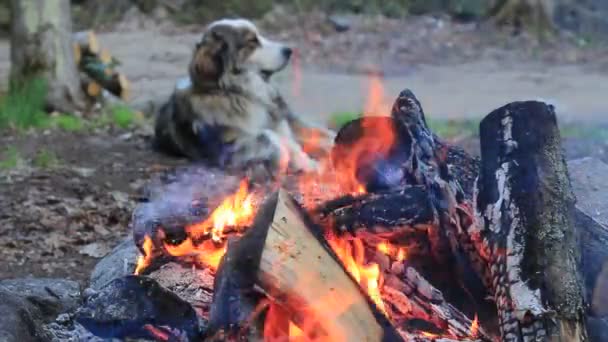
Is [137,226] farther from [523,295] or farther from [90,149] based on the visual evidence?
[90,149]

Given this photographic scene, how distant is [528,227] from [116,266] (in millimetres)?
1952

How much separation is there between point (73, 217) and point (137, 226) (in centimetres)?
276

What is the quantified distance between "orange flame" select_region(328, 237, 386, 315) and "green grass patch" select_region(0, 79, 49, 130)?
5.97 m

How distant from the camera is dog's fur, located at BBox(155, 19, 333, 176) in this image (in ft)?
26.9

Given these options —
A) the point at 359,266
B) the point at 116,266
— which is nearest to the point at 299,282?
the point at 359,266

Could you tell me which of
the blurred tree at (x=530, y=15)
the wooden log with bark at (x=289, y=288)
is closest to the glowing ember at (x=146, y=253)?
the wooden log with bark at (x=289, y=288)

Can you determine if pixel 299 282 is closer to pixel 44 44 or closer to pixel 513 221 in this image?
pixel 513 221

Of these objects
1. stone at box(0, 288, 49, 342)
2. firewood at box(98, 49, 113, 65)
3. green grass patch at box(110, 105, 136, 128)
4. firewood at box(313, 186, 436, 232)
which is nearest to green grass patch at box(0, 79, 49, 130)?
green grass patch at box(110, 105, 136, 128)

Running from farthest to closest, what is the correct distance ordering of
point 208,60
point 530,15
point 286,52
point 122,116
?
1. point 530,15
2. point 122,116
3. point 286,52
4. point 208,60

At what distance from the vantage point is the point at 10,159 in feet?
24.4

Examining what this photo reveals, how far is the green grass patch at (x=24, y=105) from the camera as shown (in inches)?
341

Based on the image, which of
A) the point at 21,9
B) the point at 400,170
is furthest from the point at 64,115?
the point at 400,170

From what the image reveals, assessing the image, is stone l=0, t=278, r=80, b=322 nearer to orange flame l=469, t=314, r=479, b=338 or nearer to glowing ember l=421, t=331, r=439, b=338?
glowing ember l=421, t=331, r=439, b=338

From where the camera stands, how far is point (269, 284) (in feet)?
9.01
